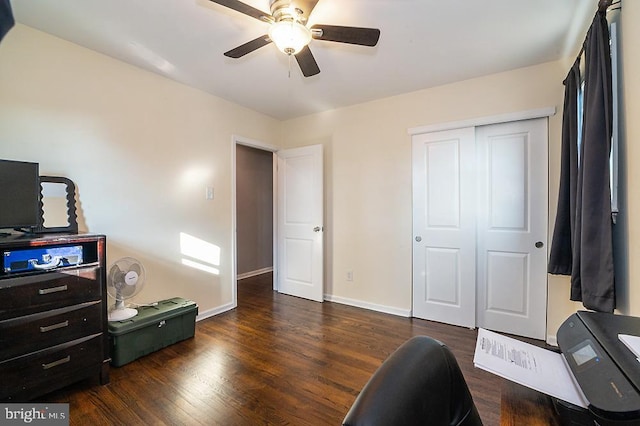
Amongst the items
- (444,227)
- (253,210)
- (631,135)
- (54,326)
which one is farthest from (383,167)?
(54,326)

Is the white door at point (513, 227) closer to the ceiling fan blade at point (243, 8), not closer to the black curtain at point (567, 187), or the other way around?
the black curtain at point (567, 187)

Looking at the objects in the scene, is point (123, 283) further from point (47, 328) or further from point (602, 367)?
point (602, 367)

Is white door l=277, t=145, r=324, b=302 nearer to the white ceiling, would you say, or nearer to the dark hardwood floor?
the dark hardwood floor

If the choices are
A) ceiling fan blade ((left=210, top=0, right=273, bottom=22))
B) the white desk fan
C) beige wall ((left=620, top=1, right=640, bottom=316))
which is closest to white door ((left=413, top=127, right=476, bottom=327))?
beige wall ((left=620, top=1, right=640, bottom=316))

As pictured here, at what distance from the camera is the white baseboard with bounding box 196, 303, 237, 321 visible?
311 centimetres

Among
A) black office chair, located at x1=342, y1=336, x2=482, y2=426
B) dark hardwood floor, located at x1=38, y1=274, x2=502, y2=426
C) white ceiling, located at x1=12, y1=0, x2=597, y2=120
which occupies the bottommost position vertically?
dark hardwood floor, located at x1=38, y1=274, x2=502, y2=426

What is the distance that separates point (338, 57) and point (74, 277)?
2510 millimetres

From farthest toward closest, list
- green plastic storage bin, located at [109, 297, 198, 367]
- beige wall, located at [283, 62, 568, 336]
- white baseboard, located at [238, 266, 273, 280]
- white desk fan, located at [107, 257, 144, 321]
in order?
white baseboard, located at [238, 266, 273, 280] < beige wall, located at [283, 62, 568, 336] < white desk fan, located at [107, 257, 144, 321] < green plastic storage bin, located at [109, 297, 198, 367]

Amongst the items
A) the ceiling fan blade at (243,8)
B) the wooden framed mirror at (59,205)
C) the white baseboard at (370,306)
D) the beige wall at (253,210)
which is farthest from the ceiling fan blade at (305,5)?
the beige wall at (253,210)

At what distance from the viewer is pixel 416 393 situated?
1.80ft

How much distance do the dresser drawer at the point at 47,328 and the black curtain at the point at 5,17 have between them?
5.87 feet

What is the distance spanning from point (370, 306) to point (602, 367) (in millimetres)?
2956

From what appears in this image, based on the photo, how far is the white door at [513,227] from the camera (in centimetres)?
259

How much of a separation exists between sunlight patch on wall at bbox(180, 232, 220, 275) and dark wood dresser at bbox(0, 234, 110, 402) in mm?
1026
